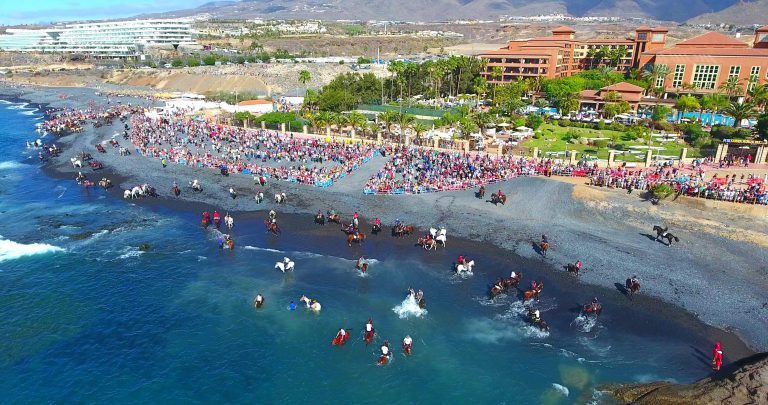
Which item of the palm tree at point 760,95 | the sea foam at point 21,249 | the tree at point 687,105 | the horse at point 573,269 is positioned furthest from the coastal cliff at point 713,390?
the palm tree at point 760,95

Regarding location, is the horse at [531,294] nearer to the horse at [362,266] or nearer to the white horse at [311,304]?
the horse at [362,266]

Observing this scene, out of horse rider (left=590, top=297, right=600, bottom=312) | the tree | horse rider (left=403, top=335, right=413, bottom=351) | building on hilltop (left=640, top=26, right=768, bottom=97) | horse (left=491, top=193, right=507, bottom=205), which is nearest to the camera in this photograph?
horse rider (left=403, top=335, right=413, bottom=351)

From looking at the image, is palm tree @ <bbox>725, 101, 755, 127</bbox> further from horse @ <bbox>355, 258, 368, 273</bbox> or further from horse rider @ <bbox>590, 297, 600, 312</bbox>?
horse @ <bbox>355, 258, 368, 273</bbox>

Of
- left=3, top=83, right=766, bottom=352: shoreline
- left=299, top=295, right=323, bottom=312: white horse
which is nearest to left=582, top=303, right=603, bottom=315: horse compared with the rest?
left=3, top=83, right=766, bottom=352: shoreline

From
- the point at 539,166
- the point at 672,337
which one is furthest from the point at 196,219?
the point at 672,337

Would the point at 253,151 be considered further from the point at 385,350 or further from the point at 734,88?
the point at 734,88

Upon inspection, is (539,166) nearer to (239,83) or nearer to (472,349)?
(472,349)

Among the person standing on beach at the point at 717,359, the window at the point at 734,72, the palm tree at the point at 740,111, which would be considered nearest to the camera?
the person standing on beach at the point at 717,359
